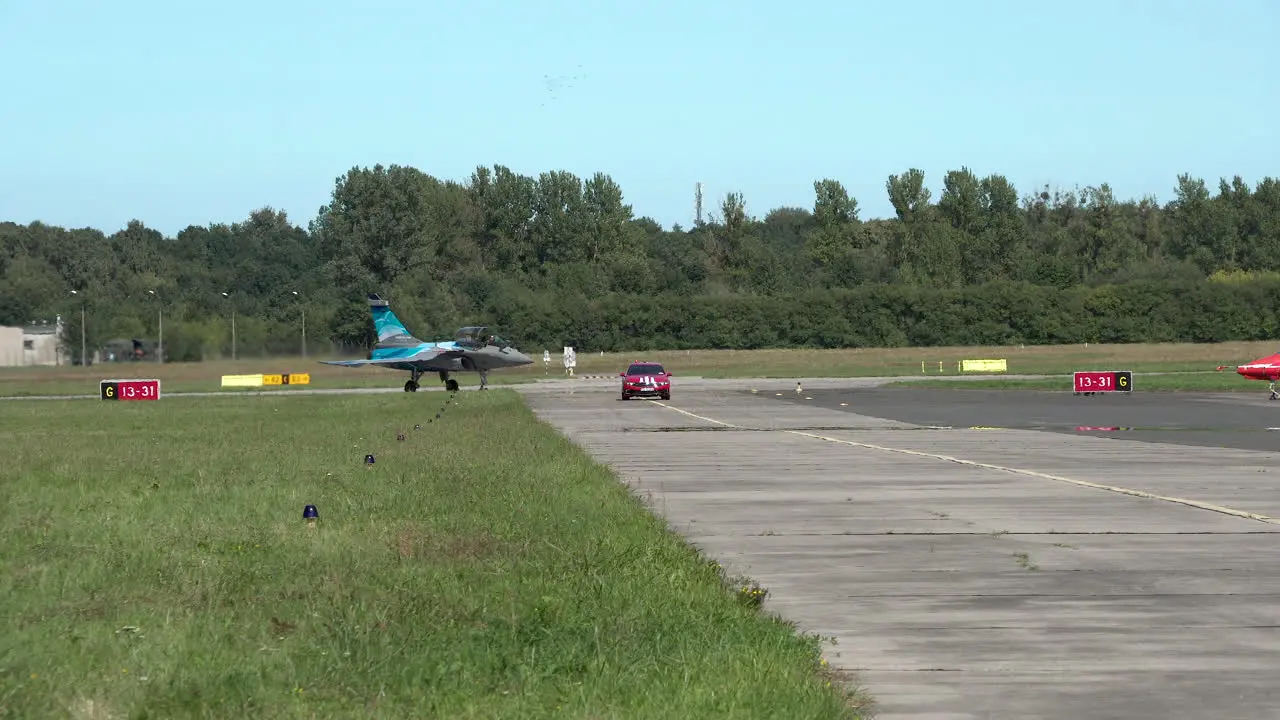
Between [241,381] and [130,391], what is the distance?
17.5m

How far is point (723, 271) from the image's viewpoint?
151500mm

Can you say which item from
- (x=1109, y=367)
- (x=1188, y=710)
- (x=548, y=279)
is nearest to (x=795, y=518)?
(x=1188, y=710)

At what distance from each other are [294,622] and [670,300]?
378 feet

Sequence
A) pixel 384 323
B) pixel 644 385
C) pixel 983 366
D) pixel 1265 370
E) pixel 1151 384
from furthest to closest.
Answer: pixel 983 366 < pixel 384 323 < pixel 1151 384 < pixel 644 385 < pixel 1265 370

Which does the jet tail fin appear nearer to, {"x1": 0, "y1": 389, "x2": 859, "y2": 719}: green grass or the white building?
the white building

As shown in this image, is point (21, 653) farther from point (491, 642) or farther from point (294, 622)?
point (491, 642)

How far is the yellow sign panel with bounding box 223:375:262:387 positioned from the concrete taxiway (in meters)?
57.6

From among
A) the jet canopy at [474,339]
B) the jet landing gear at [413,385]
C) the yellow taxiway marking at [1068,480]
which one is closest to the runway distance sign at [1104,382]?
the jet canopy at [474,339]

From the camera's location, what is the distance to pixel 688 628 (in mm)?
10312

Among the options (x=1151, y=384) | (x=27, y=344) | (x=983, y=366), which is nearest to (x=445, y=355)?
(x=1151, y=384)

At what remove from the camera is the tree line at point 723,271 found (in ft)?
407

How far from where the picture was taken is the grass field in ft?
302

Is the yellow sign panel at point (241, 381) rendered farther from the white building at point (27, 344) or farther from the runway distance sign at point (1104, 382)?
the runway distance sign at point (1104, 382)

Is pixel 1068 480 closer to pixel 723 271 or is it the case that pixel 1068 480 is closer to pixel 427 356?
pixel 427 356
